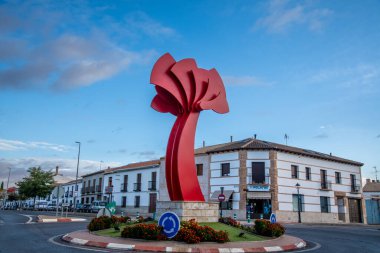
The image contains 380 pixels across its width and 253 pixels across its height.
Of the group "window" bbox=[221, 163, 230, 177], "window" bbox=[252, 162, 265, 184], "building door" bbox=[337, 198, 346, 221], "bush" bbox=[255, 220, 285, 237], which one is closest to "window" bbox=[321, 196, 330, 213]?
"building door" bbox=[337, 198, 346, 221]

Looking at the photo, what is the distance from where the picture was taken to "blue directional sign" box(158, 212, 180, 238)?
447 inches

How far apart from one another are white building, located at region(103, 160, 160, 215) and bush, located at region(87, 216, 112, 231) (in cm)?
2618

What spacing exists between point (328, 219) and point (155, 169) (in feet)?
69.7

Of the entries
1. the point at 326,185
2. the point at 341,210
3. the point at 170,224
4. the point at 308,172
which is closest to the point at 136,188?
the point at 308,172

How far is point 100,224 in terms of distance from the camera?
15.3 m

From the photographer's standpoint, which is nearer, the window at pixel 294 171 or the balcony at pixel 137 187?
the window at pixel 294 171

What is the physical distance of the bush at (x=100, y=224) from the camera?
50.0ft

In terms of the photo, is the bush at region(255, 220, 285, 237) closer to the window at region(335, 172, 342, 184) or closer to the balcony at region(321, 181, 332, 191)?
the balcony at region(321, 181, 332, 191)

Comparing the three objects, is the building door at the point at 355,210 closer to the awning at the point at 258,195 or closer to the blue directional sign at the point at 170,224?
the awning at the point at 258,195

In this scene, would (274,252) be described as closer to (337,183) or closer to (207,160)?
(207,160)

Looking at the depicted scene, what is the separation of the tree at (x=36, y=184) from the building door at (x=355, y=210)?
→ 50088mm

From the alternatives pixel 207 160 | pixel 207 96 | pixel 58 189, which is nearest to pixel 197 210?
pixel 207 96

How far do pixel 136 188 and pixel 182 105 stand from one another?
32.9m

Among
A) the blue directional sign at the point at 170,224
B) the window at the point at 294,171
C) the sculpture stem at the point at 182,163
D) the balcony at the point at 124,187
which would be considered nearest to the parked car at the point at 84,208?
the balcony at the point at 124,187
